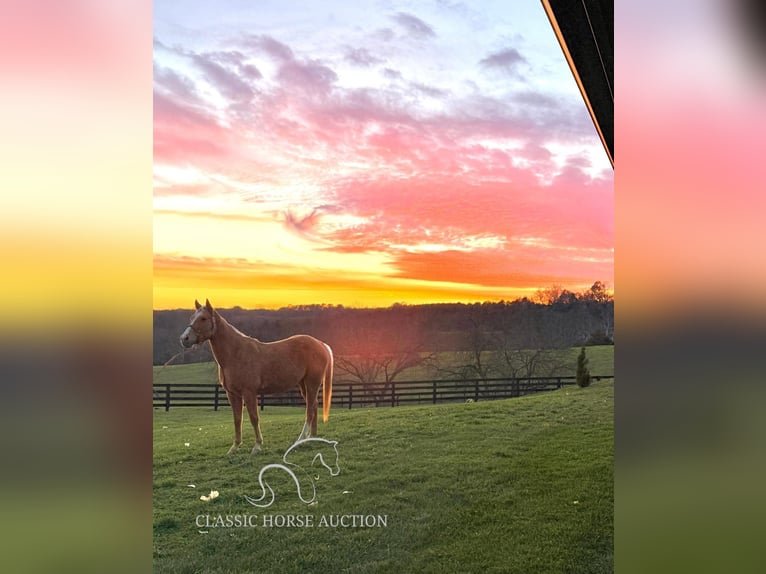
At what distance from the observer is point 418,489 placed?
2867 millimetres

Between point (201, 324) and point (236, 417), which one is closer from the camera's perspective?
point (201, 324)

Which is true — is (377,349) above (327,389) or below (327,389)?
above

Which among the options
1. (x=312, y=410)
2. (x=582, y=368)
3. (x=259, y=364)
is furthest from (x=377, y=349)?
(x=582, y=368)

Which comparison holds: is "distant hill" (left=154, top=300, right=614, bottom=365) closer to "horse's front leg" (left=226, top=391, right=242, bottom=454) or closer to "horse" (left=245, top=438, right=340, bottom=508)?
"horse's front leg" (left=226, top=391, right=242, bottom=454)

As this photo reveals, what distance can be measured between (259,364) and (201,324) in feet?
0.96

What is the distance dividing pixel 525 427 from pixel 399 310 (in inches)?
28.8

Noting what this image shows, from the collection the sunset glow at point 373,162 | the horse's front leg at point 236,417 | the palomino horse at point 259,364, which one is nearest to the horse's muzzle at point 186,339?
the palomino horse at point 259,364

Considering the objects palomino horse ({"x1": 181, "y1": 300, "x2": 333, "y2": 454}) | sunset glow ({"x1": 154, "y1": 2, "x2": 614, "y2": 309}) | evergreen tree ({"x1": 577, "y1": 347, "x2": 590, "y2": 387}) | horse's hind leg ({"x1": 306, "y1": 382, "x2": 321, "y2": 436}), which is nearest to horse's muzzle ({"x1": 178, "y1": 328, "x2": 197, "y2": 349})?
palomino horse ({"x1": 181, "y1": 300, "x2": 333, "y2": 454})

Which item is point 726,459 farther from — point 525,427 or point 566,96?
point 566,96

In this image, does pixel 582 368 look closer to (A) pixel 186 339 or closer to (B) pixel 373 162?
(B) pixel 373 162

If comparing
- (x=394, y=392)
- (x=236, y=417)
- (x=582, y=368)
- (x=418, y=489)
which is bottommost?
(x=418, y=489)

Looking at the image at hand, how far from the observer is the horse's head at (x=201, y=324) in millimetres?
2848

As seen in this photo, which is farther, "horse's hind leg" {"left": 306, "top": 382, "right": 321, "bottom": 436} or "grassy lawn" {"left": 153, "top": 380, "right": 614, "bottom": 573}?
"horse's hind leg" {"left": 306, "top": 382, "right": 321, "bottom": 436}

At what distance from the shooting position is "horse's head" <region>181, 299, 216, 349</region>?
2848 millimetres
